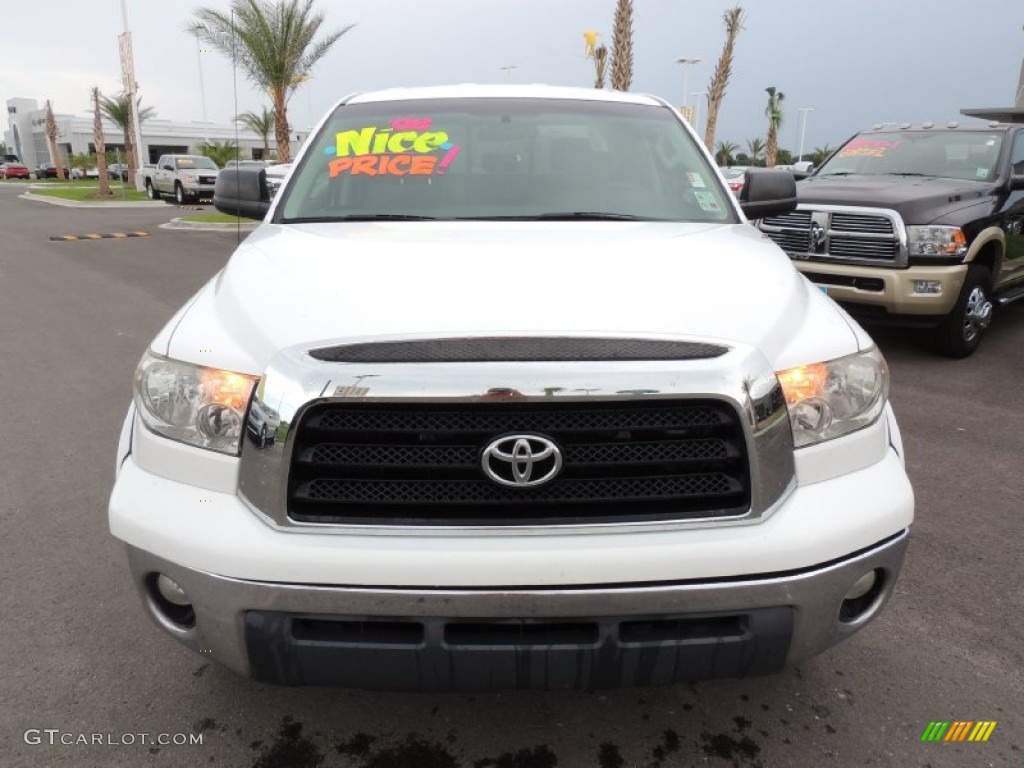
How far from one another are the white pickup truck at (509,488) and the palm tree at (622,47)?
17.7 m

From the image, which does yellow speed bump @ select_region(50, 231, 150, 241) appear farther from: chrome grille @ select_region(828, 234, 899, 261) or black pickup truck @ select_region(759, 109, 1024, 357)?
chrome grille @ select_region(828, 234, 899, 261)

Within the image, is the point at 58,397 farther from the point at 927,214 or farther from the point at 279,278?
the point at 927,214

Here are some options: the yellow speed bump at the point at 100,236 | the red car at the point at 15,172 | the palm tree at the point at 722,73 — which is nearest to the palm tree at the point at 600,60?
the palm tree at the point at 722,73

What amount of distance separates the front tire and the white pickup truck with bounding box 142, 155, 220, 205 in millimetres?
24772

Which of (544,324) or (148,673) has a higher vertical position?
(544,324)

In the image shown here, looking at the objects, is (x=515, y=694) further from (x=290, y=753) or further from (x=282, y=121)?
(x=282, y=121)

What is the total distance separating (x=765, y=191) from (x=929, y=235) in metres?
3.22

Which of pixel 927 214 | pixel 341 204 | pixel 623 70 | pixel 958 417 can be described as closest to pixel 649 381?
pixel 341 204

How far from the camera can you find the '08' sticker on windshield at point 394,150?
9.93 feet

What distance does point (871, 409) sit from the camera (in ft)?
6.42

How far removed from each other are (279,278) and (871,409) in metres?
1.64

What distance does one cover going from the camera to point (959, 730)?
2197 millimetres

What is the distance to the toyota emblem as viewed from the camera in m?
1.66

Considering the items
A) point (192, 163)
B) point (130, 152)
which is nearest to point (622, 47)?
point (192, 163)
